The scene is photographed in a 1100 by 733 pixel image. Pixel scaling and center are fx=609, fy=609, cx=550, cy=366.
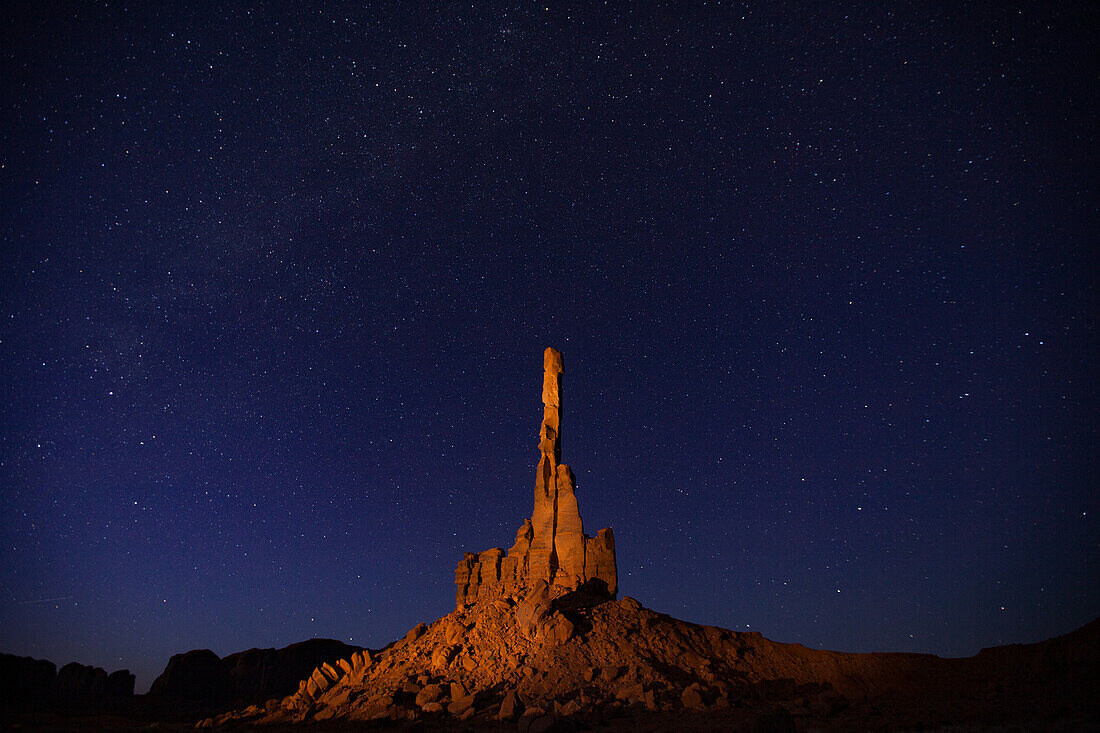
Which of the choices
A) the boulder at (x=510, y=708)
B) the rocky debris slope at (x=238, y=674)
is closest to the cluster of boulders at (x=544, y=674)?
the boulder at (x=510, y=708)

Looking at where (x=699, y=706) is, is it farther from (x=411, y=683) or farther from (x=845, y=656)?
(x=411, y=683)

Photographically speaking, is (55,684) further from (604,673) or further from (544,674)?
(604,673)

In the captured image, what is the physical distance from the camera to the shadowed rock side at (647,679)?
82.8 feet

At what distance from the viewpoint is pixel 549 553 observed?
4431cm

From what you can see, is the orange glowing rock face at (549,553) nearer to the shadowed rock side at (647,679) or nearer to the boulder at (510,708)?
the shadowed rock side at (647,679)

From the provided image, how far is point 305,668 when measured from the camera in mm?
94188

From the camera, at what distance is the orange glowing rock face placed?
142 feet

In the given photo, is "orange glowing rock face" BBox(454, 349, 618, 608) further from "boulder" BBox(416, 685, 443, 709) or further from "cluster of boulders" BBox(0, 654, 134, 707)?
"cluster of boulders" BBox(0, 654, 134, 707)

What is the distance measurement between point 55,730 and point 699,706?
40.8 metres

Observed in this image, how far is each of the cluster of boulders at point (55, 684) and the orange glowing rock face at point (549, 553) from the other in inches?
2228

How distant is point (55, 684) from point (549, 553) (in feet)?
224

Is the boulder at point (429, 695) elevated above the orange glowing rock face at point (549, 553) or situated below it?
below

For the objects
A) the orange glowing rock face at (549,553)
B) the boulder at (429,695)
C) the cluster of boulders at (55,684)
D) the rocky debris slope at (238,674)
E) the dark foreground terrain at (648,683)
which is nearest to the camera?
the dark foreground terrain at (648,683)

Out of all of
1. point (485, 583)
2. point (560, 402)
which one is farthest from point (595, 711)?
point (560, 402)
